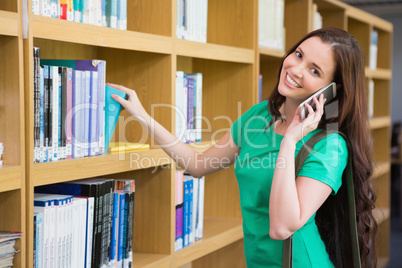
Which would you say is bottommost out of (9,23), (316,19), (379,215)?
(379,215)

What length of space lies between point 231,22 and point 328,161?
124cm

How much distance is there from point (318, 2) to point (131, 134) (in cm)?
179

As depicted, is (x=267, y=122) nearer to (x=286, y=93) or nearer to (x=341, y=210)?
(x=286, y=93)

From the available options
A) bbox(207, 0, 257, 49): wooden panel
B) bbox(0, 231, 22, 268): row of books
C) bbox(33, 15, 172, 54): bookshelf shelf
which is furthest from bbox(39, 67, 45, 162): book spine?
bbox(207, 0, 257, 49): wooden panel

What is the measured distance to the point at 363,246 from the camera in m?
1.70

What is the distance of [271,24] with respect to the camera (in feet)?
8.84

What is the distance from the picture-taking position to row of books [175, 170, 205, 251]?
2078mm

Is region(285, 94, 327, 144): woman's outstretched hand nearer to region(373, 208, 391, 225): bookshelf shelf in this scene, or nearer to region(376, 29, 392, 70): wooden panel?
region(373, 208, 391, 225): bookshelf shelf

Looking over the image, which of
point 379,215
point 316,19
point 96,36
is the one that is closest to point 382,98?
point 379,215

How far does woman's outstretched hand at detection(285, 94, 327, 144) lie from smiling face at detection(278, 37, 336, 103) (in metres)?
0.06

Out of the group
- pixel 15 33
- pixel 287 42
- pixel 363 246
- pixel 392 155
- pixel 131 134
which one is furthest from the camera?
pixel 392 155

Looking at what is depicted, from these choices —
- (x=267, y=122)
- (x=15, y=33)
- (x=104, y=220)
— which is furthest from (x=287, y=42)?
(x=15, y=33)

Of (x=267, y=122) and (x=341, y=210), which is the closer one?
(x=341, y=210)

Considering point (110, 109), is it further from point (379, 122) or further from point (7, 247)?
point (379, 122)
